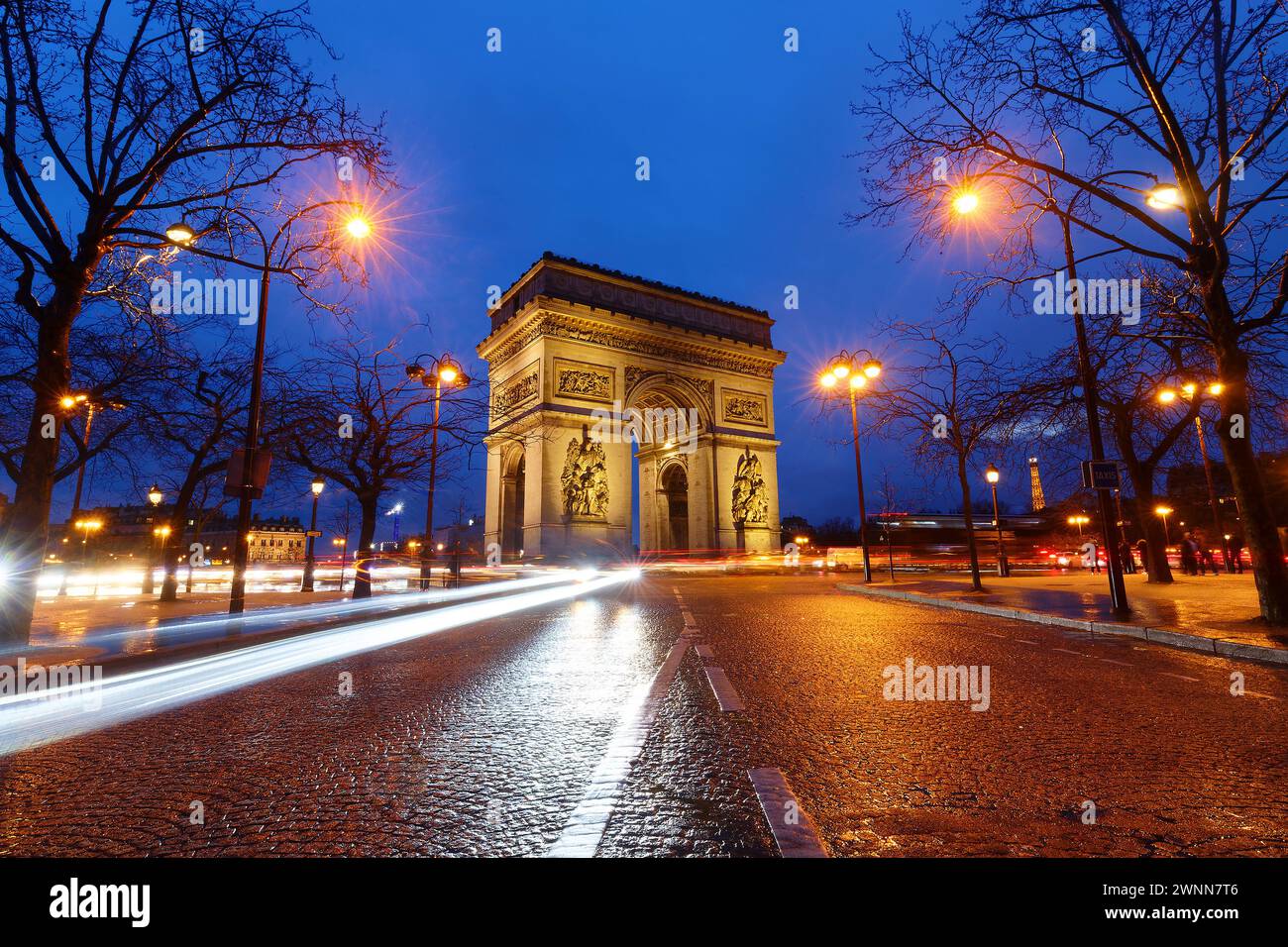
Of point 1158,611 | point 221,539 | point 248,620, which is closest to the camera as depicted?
point 1158,611

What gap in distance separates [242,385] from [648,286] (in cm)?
2494

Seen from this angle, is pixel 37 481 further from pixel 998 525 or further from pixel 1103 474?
pixel 998 525

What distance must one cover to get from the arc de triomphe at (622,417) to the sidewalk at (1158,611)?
1813cm

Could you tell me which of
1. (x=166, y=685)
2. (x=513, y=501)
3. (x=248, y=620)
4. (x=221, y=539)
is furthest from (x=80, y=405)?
(x=221, y=539)

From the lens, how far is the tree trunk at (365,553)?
15441 millimetres

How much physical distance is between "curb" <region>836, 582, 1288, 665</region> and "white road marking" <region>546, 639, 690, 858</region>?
5923mm

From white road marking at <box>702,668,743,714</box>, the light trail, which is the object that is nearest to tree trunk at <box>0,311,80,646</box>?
the light trail

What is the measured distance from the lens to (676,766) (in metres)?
2.82

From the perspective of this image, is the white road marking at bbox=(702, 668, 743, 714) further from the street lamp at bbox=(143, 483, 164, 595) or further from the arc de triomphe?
the arc de triomphe

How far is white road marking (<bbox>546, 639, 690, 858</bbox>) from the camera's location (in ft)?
6.61

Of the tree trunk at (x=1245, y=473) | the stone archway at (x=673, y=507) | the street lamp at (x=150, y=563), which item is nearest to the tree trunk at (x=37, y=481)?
the street lamp at (x=150, y=563)

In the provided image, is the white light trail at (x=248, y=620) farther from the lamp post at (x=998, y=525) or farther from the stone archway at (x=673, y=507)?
the stone archway at (x=673, y=507)

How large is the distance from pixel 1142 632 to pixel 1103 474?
2916 millimetres
